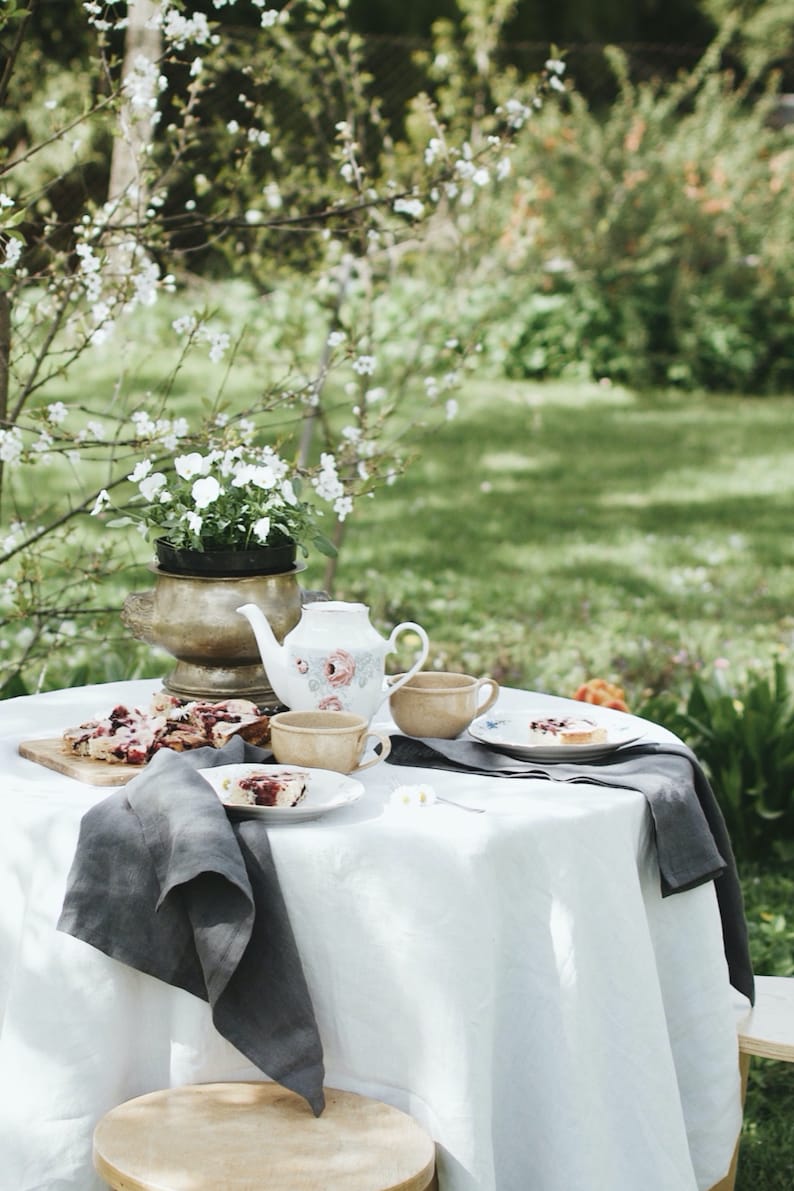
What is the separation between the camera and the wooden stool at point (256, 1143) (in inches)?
70.7

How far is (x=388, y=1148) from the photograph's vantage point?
6.17ft

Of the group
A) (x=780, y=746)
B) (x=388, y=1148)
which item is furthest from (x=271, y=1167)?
(x=780, y=746)

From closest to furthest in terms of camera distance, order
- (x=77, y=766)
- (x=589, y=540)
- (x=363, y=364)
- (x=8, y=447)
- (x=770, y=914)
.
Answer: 1. (x=77, y=766)
2. (x=8, y=447)
3. (x=363, y=364)
4. (x=770, y=914)
5. (x=589, y=540)

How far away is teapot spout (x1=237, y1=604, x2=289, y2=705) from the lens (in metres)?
2.38

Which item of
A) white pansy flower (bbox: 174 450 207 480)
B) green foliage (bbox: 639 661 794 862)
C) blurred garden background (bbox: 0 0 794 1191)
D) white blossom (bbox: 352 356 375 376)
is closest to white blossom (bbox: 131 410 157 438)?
blurred garden background (bbox: 0 0 794 1191)

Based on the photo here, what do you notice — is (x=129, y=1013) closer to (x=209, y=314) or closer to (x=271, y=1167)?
(x=271, y=1167)

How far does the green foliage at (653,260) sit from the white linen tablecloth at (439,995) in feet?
34.0

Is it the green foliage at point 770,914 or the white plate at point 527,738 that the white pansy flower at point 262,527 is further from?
the green foliage at point 770,914

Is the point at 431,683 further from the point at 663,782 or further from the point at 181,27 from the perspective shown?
the point at 181,27

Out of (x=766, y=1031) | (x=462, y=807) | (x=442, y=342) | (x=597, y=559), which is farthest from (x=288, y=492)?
(x=597, y=559)

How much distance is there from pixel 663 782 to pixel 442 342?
4709 mm

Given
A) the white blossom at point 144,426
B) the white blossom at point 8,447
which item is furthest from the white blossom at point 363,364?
the white blossom at point 8,447

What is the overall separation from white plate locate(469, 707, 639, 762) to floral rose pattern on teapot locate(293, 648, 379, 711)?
241mm

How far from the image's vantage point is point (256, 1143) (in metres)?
1.87
